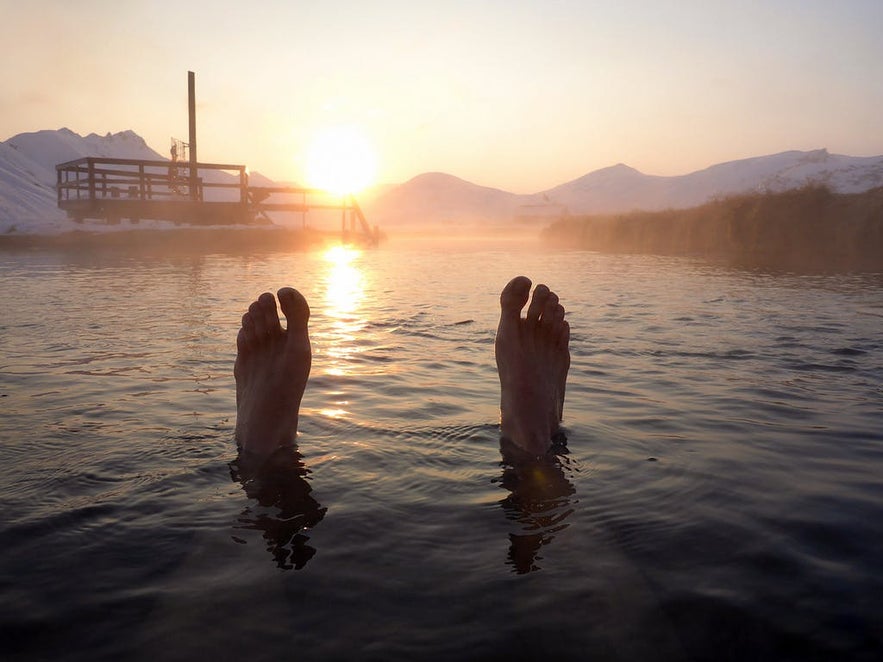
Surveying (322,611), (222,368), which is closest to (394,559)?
(322,611)

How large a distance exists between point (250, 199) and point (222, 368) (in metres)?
24.5

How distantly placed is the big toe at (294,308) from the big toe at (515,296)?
0.87 m

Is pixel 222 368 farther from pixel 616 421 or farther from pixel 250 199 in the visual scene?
pixel 250 199

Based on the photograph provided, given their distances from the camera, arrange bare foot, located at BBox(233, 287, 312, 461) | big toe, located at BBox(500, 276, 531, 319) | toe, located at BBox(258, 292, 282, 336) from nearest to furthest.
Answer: bare foot, located at BBox(233, 287, 312, 461), toe, located at BBox(258, 292, 282, 336), big toe, located at BBox(500, 276, 531, 319)

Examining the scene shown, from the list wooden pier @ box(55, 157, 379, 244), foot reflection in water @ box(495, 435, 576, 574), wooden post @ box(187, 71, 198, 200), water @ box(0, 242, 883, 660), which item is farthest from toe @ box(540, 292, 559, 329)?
wooden post @ box(187, 71, 198, 200)

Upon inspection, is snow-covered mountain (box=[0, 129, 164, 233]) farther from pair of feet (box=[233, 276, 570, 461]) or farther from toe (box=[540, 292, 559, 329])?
toe (box=[540, 292, 559, 329])

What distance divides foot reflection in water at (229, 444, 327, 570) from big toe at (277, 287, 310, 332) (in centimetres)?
50

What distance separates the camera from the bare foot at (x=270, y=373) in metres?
2.65

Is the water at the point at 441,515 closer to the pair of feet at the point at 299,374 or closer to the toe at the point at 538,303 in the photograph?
the pair of feet at the point at 299,374

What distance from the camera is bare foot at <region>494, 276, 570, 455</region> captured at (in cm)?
275

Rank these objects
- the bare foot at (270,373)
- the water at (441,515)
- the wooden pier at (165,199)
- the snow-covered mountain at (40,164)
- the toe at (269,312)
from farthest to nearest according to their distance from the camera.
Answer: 1. the snow-covered mountain at (40,164)
2. the wooden pier at (165,199)
3. the toe at (269,312)
4. the bare foot at (270,373)
5. the water at (441,515)

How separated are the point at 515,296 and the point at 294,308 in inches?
38.2

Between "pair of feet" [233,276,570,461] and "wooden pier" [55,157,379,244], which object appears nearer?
"pair of feet" [233,276,570,461]

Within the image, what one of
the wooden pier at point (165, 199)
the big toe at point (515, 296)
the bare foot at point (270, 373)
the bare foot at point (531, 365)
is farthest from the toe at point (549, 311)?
the wooden pier at point (165, 199)
